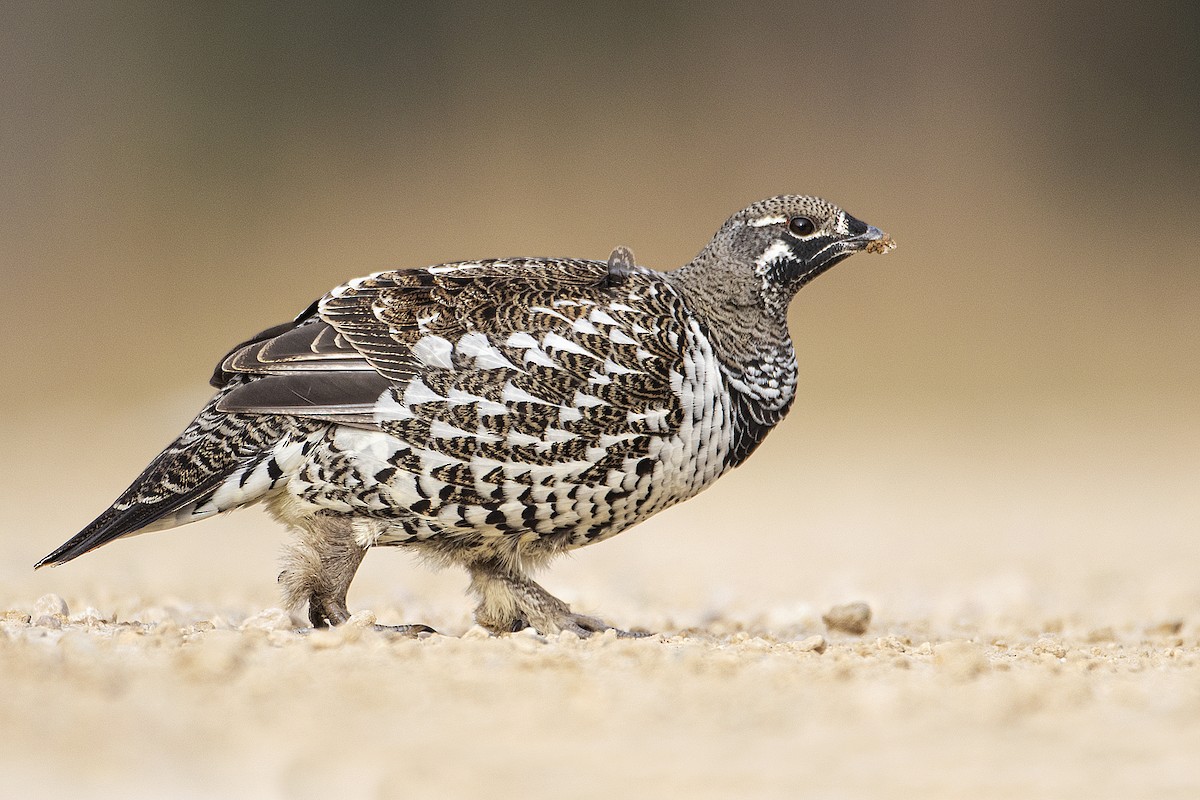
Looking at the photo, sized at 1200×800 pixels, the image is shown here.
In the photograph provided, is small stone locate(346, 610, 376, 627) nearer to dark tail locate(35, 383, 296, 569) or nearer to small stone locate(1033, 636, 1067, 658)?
dark tail locate(35, 383, 296, 569)

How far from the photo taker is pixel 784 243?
6.77m

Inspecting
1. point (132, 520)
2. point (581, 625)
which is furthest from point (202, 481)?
point (581, 625)

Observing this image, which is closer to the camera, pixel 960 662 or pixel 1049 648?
pixel 960 662

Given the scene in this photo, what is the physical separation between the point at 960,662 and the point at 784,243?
2478mm

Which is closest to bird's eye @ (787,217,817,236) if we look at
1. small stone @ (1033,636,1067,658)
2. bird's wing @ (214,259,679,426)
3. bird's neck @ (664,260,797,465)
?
bird's neck @ (664,260,797,465)

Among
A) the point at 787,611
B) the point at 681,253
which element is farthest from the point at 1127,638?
the point at 681,253

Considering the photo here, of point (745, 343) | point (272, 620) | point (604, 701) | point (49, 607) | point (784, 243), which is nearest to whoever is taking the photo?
point (604, 701)

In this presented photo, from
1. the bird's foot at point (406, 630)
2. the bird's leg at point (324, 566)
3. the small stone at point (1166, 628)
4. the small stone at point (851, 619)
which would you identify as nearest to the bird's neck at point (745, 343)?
the small stone at point (851, 619)

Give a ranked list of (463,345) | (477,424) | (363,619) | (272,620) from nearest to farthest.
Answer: (363,619)
(477,424)
(463,345)
(272,620)

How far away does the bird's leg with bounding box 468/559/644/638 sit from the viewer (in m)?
6.45

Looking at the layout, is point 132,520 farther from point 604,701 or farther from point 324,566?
point 604,701

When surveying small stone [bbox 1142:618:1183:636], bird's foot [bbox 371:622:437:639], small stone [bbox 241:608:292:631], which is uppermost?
small stone [bbox 1142:618:1183:636]

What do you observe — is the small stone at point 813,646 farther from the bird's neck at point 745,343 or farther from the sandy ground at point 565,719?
the bird's neck at point 745,343

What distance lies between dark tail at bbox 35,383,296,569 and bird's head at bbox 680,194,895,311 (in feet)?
6.60
